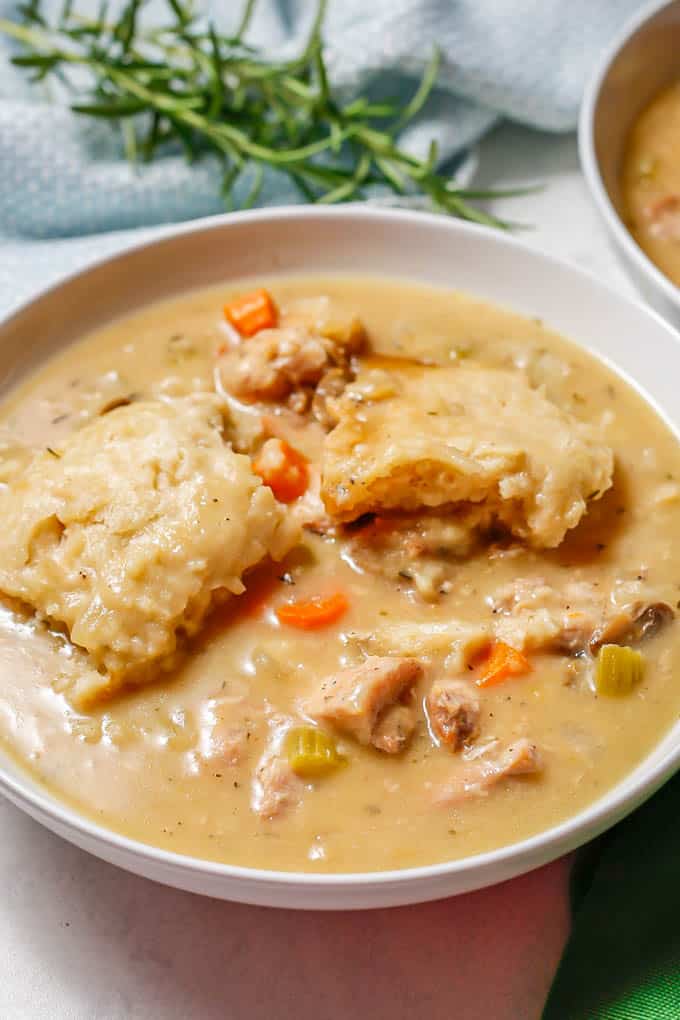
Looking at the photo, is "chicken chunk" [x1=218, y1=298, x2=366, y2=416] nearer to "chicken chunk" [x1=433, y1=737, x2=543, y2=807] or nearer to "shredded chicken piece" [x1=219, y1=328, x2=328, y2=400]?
"shredded chicken piece" [x1=219, y1=328, x2=328, y2=400]

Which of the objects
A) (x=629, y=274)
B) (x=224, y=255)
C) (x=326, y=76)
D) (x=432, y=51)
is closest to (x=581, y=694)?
(x=629, y=274)

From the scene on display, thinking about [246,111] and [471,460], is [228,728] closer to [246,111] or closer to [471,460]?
[471,460]

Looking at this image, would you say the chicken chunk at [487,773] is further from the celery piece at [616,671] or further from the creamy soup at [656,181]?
the creamy soup at [656,181]

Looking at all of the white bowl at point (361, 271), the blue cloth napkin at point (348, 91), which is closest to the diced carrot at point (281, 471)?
the white bowl at point (361, 271)

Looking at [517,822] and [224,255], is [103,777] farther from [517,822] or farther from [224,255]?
[224,255]

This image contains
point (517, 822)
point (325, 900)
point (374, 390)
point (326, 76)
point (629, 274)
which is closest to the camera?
point (325, 900)
